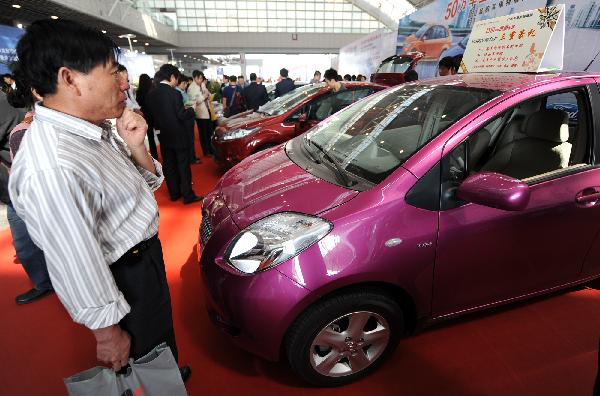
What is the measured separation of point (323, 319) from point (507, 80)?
1595 millimetres

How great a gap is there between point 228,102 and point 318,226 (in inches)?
337

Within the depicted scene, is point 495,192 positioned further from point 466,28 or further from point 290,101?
point 466,28

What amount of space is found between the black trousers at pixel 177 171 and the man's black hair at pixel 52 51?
3078 mm

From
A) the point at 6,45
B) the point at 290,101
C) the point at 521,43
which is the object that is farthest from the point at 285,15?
the point at 521,43

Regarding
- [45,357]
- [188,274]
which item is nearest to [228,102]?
[188,274]

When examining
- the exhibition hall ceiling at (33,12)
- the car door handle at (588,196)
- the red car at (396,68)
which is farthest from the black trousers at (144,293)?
the exhibition hall ceiling at (33,12)

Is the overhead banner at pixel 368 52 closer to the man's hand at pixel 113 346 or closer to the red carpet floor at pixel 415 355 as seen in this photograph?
the red carpet floor at pixel 415 355

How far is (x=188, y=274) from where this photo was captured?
2.59 m

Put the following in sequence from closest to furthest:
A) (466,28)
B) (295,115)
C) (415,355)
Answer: (415,355)
(295,115)
(466,28)

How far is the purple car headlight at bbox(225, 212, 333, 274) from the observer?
1.36 metres

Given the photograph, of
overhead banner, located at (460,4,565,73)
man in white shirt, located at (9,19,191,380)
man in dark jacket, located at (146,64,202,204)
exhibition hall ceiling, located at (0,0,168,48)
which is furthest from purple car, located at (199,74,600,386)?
exhibition hall ceiling, located at (0,0,168,48)

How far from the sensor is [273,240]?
1.41m

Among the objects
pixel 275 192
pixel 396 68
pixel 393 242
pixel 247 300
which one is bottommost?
pixel 247 300

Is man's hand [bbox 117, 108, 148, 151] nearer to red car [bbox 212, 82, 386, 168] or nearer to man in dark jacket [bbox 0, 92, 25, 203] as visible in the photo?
man in dark jacket [bbox 0, 92, 25, 203]
